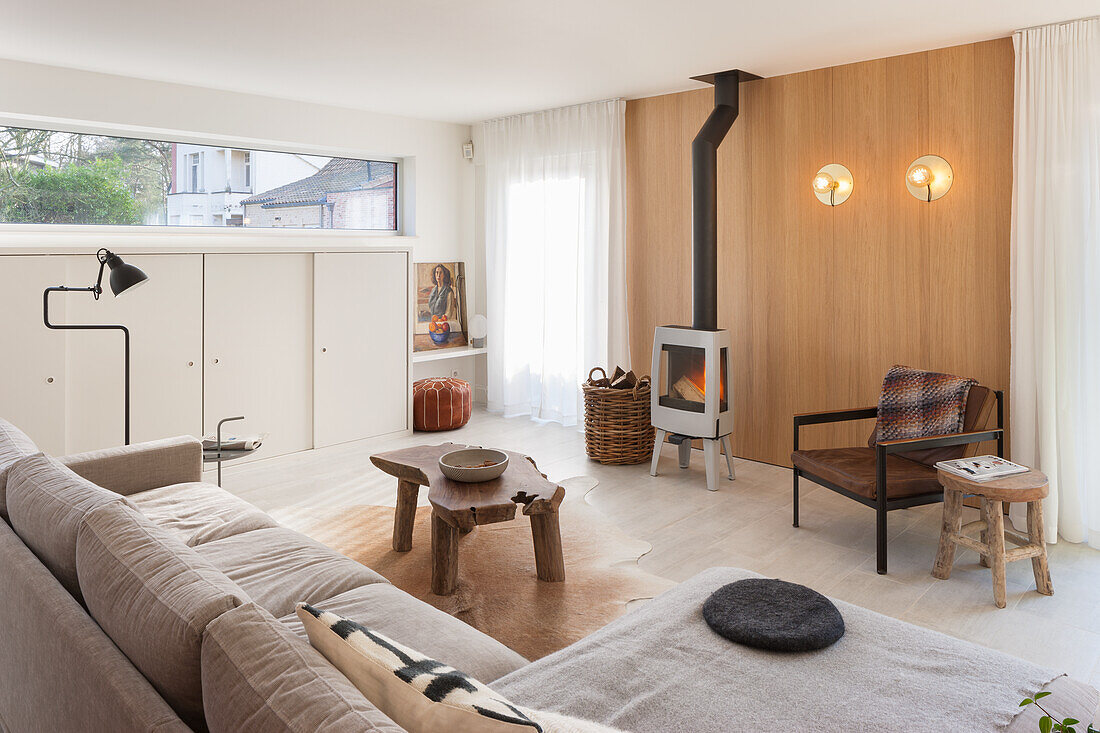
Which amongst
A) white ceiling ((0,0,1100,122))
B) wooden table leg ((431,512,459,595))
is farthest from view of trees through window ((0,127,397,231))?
wooden table leg ((431,512,459,595))

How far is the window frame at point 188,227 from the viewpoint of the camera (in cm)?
473

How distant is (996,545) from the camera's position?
3213 mm

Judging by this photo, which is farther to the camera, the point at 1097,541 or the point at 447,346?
the point at 447,346

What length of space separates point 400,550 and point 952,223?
3405mm

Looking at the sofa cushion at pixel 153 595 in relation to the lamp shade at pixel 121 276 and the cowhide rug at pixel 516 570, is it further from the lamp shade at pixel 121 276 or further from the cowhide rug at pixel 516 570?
the lamp shade at pixel 121 276

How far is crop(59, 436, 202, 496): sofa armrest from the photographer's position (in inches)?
121

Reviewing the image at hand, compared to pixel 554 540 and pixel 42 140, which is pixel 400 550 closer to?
pixel 554 540

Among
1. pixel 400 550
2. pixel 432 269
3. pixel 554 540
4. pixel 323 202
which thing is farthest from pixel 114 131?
pixel 554 540

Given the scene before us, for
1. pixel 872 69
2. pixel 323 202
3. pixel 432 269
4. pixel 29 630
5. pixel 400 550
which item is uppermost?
pixel 872 69

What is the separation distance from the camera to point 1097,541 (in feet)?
12.4

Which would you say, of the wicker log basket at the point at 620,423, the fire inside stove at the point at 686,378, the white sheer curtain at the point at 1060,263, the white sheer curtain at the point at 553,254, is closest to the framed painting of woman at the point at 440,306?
the white sheer curtain at the point at 553,254

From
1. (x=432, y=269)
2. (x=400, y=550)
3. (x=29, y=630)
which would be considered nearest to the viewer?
(x=29, y=630)

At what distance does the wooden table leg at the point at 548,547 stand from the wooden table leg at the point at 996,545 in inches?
69.2

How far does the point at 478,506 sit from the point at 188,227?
11.9ft
